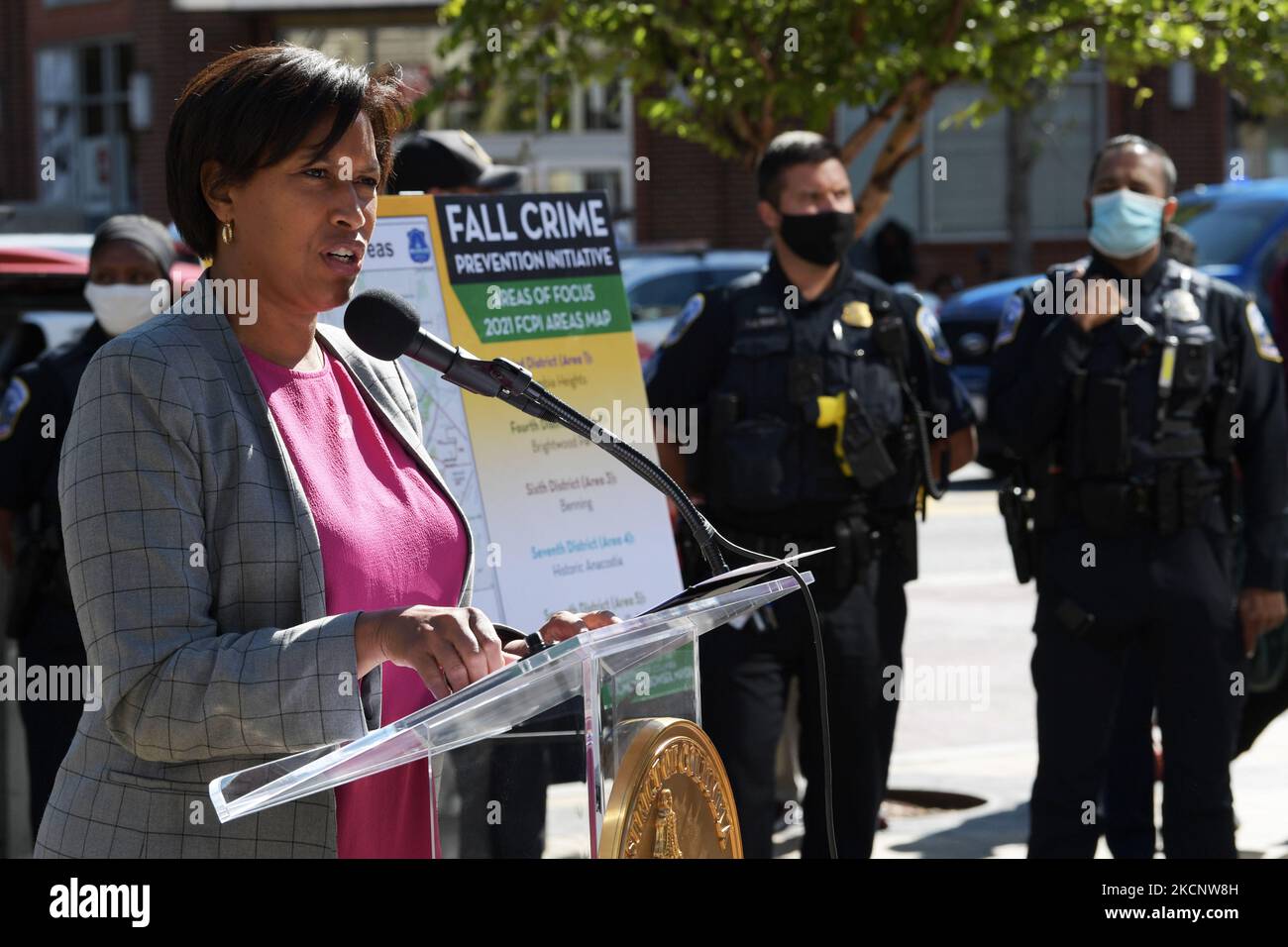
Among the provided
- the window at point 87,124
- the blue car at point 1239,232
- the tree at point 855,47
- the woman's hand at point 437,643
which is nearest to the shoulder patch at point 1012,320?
the tree at point 855,47

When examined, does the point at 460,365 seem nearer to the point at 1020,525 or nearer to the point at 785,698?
the point at 785,698

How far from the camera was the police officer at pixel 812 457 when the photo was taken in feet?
15.8

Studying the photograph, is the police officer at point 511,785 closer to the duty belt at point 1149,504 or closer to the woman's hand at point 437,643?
the woman's hand at point 437,643

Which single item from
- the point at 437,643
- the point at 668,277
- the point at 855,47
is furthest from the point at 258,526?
the point at 668,277

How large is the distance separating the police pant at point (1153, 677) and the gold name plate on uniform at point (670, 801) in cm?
261

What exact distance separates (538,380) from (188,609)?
2383mm

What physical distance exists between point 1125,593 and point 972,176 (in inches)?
838

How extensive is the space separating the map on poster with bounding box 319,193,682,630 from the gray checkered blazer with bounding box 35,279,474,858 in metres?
1.94

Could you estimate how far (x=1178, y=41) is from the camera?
8266mm

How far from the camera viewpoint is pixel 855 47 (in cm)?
817

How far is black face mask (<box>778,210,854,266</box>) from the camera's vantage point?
5082 millimetres

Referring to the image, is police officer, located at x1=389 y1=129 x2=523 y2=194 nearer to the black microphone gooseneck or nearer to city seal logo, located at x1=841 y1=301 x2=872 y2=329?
city seal logo, located at x1=841 y1=301 x2=872 y2=329
